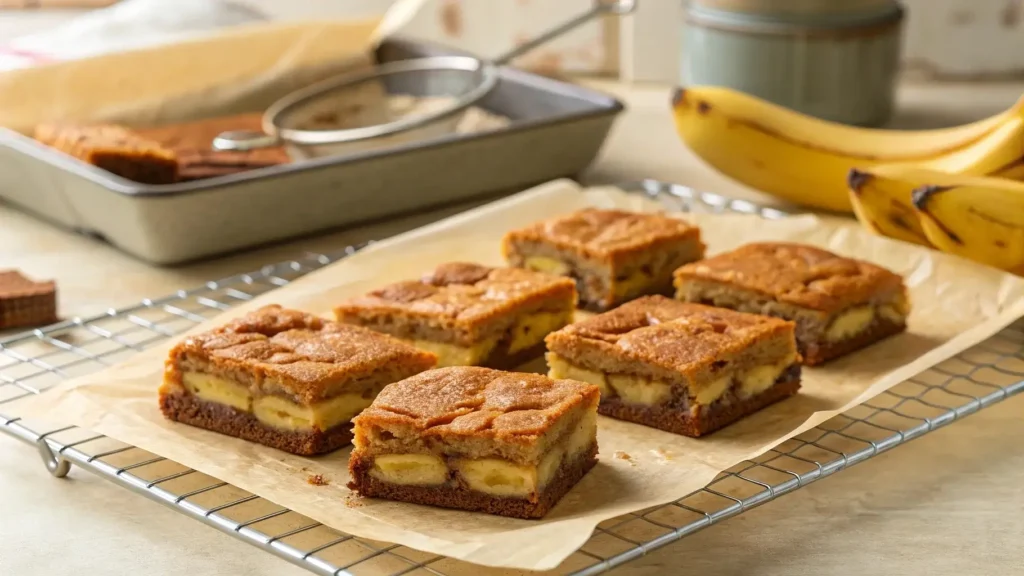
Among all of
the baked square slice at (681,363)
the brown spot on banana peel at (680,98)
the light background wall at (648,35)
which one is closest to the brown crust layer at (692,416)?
the baked square slice at (681,363)

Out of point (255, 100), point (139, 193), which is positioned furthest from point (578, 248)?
point (255, 100)

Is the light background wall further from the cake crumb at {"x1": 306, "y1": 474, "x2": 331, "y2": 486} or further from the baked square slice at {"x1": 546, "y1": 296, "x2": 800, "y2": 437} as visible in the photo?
the cake crumb at {"x1": 306, "y1": 474, "x2": 331, "y2": 486}

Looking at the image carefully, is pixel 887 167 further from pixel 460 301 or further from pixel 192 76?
pixel 192 76

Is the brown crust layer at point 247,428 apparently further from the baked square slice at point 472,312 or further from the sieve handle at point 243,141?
the sieve handle at point 243,141

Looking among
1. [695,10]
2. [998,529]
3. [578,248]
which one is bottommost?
[998,529]

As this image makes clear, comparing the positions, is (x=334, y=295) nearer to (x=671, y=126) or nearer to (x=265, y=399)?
(x=265, y=399)

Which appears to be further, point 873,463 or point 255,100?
point 255,100
